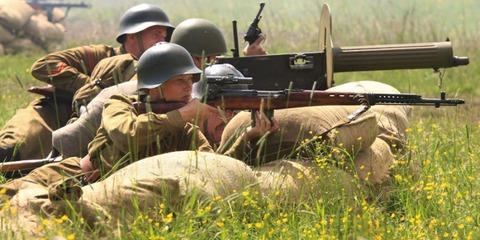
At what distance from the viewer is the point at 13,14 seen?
2206cm

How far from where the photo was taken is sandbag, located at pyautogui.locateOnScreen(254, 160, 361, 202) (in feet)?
19.2

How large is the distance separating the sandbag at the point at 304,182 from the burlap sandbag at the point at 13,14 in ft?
53.8

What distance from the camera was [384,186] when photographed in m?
6.60

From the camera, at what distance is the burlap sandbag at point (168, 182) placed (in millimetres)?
5219

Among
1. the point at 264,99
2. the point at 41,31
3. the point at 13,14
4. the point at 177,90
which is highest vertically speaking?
the point at 177,90

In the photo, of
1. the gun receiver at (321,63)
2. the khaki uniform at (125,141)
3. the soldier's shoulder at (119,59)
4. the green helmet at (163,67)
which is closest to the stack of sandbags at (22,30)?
the soldier's shoulder at (119,59)

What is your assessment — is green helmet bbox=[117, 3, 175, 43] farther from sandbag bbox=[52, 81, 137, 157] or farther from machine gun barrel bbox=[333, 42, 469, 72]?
machine gun barrel bbox=[333, 42, 469, 72]

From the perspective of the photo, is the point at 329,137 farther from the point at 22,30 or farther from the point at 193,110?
the point at 22,30

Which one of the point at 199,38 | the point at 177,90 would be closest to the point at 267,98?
the point at 177,90

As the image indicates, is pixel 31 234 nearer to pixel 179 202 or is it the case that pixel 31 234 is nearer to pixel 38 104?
pixel 179 202

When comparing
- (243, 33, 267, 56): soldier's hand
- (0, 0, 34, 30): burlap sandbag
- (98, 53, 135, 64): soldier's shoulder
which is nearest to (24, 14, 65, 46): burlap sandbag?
(0, 0, 34, 30): burlap sandbag

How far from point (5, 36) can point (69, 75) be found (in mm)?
13767

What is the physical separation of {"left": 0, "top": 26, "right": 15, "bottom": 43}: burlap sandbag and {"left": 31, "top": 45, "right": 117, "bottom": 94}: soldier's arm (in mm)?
13314

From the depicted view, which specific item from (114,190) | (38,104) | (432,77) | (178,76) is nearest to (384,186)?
(178,76)
